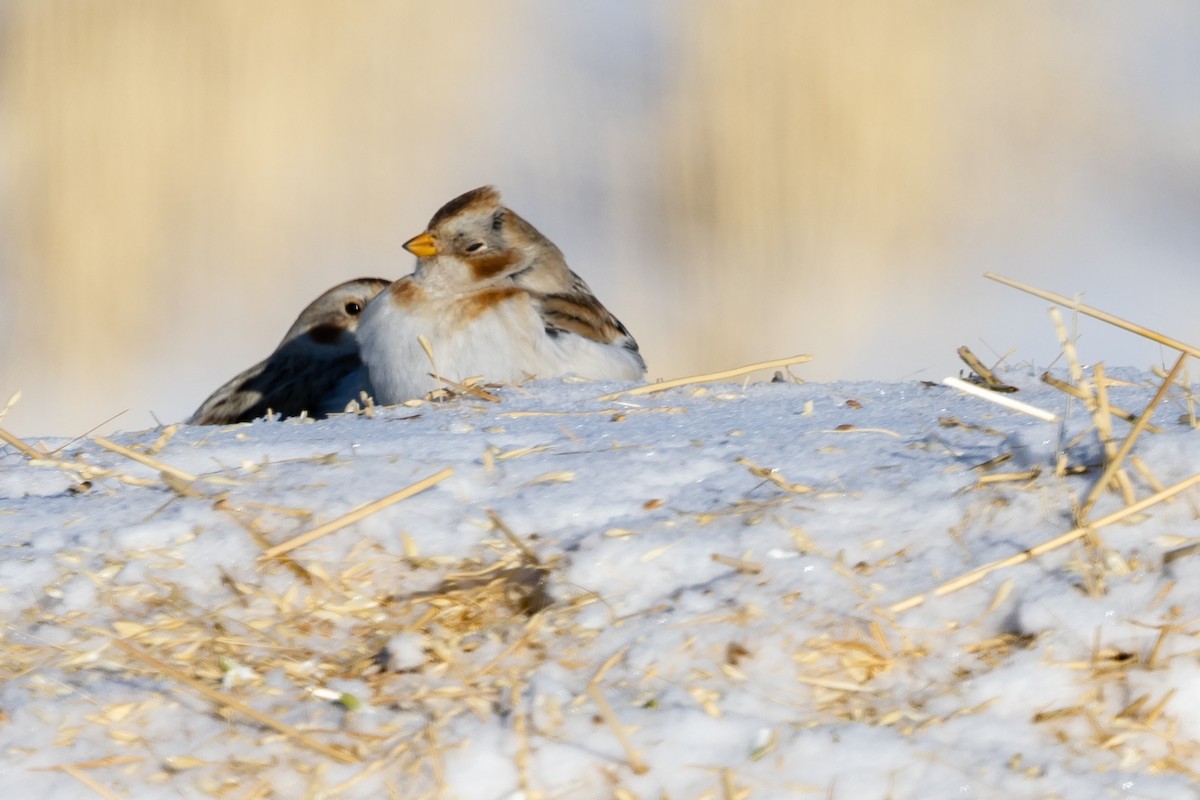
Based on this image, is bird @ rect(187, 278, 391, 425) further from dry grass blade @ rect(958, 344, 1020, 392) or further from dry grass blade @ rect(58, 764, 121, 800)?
dry grass blade @ rect(58, 764, 121, 800)

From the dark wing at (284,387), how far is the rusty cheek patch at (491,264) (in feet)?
2.86

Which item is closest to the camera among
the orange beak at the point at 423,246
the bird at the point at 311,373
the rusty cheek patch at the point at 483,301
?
the rusty cheek patch at the point at 483,301

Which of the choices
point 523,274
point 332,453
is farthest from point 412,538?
point 523,274

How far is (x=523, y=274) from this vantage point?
5039 mm

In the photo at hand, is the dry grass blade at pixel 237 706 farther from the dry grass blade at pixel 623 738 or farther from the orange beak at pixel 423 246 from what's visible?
the orange beak at pixel 423 246

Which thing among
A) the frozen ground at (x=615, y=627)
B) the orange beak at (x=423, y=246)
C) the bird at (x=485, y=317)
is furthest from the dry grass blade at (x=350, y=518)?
the orange beak at (x=423, y=246)

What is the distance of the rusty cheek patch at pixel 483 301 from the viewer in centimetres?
463

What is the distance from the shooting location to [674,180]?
848 cm

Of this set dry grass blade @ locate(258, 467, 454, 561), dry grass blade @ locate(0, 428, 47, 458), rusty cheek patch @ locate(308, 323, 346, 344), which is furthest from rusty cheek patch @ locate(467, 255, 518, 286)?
dry grass blade @ locate(258, 467, 454, 561)

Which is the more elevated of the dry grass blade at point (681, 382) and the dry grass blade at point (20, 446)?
the dry grass blade at point (20, 446)

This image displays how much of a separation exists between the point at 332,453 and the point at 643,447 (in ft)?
1.86

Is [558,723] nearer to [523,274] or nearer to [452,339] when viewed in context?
[452,339]

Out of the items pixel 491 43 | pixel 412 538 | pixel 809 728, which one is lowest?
pixel 809 728

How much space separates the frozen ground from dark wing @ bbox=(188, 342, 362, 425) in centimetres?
273
